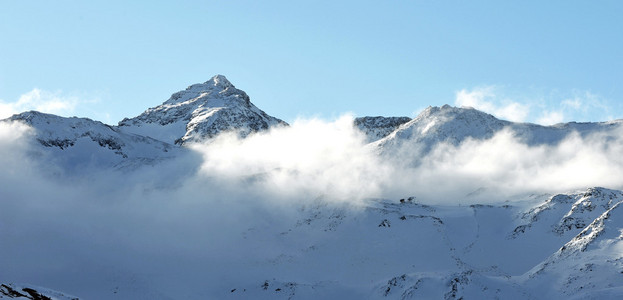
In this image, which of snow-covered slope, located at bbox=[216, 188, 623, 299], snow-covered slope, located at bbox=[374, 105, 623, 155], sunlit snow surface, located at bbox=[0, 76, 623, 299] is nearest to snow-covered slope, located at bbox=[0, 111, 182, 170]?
sunlit snow surface, located at bbox=[0, 76, 623, 299]

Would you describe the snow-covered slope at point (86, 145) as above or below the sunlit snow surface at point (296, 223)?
above

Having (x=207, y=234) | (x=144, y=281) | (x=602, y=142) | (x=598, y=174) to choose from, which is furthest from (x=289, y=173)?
(x=602, y=142)

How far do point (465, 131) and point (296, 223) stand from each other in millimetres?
95886

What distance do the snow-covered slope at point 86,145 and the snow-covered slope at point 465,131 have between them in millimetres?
67228

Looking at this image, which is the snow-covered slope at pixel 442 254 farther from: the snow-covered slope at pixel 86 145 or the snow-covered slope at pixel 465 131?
the snow-covered slope at pixel 465 131

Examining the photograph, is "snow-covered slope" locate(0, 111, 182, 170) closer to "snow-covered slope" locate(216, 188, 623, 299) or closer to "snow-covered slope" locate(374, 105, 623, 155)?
"snow-covered slope" locate(216, 188, 623, 299)

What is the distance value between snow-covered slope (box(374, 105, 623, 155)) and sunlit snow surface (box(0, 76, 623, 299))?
10.8m

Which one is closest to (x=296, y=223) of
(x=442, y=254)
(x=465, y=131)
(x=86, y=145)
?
(x=442, y=254)

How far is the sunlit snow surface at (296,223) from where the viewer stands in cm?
8650

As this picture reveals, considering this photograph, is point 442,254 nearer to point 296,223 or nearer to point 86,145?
point 296,223

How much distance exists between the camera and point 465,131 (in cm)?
19338

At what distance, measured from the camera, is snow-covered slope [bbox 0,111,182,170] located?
500 feet

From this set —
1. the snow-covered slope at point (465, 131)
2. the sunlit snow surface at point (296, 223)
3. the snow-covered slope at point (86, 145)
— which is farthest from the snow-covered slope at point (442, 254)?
the snow-covered slope at point (465, 131)

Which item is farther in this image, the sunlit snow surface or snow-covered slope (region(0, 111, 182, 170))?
snow-covered slope (region(0, 111, 182, 170))
